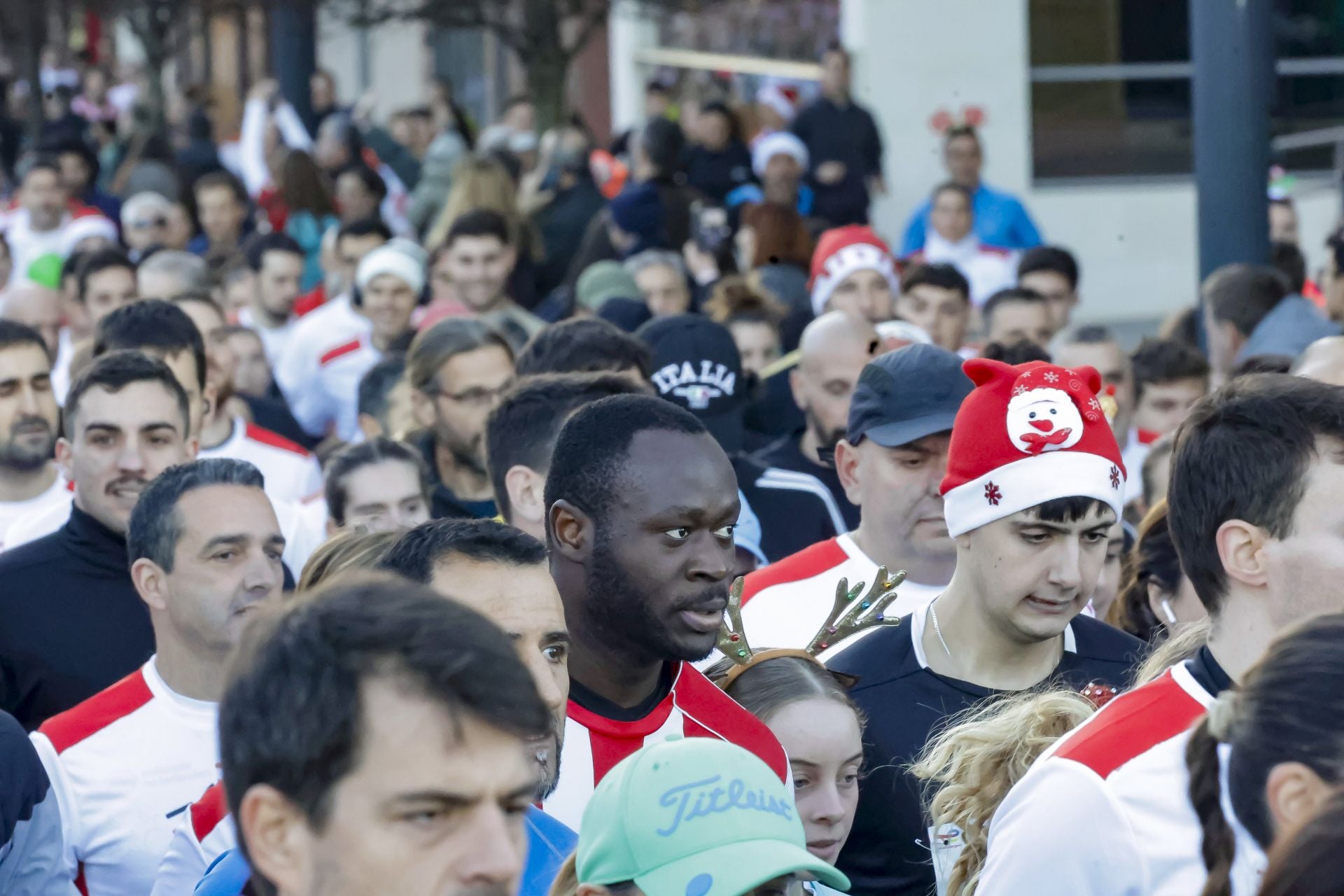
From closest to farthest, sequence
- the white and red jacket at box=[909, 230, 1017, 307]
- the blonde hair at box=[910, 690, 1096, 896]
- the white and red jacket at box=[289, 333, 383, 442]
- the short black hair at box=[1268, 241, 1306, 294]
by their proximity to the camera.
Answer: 1. the blonde hair at box=[910, 690, 1096, 896]
2. the white and red jacket at box=[289, 333, 383, 442]
3. the short black hair at box=[1268, 241, 1306, 294]
4. the white and red jacket at box=[909, 230, 1017, 307]

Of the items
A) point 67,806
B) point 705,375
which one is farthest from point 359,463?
point 67,806

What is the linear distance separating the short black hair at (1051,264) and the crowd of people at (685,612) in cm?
112

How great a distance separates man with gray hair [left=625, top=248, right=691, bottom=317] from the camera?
10148 mm

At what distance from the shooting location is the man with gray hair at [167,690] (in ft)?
13.8

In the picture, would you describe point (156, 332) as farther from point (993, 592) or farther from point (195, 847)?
point (993, 592)

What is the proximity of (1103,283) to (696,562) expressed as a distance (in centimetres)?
1539

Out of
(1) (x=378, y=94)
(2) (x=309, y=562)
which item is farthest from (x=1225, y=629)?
(1) (x=378, y=94)

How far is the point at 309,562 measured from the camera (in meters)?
3.98

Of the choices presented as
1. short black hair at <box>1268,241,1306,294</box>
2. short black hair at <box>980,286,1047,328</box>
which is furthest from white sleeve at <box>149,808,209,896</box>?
short black hair at <box>1268,241,1306,294</box>

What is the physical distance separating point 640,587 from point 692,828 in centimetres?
111

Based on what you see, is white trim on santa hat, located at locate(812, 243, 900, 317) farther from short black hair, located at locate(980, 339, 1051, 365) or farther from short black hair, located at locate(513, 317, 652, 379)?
short black hair, located at locate(513, 317, 652, 379)

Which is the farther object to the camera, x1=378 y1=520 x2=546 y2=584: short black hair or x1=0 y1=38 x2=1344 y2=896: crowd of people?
x1=378 y1=520 x2=546 y2=584: short black hair

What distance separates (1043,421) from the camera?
415cm

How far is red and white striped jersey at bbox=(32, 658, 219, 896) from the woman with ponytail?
2.31m
